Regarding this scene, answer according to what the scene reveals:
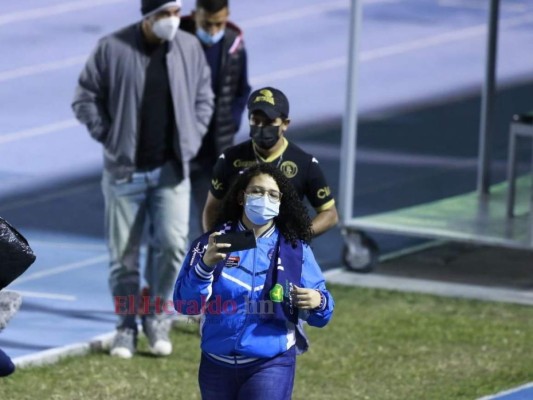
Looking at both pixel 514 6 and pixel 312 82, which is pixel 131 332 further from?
pixel 514 6

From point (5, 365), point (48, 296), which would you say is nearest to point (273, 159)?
point (5, 365)

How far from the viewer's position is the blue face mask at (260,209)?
24.4ft

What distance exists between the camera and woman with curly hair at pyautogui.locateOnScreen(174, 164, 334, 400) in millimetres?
7371

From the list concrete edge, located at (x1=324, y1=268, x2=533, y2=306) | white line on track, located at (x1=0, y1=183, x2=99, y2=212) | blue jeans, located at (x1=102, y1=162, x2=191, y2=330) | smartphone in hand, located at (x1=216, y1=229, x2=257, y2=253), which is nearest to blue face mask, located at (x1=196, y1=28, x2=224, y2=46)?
blue jeans, located at (x1=102, y1=162, x2=191, y2=330)

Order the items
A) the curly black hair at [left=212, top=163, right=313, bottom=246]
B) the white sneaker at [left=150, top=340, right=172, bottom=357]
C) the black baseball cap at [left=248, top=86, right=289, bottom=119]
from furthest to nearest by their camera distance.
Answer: the white sneaker at [left=150, top=340, right=172, bottom=357], the black baseball cap at [left=248, top=86, right=289, bottom=119], the curly black hair at [left=212, top=163, right=313, bottom=246]

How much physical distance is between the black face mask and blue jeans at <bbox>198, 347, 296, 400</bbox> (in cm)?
180

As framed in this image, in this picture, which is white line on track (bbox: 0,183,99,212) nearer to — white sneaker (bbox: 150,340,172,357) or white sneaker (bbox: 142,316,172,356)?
white sneaker (bbox: 142,316,172,356)

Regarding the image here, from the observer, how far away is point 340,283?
13.2 m

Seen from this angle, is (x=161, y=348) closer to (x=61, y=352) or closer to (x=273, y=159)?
(x=61, y=352)

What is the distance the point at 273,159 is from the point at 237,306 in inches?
75.6

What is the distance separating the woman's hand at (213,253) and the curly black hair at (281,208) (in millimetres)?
432

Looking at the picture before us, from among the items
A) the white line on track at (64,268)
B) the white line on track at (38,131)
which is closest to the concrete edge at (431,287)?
the white line on track at (64,268)

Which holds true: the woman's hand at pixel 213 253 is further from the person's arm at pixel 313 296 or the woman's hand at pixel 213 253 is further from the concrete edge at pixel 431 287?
the concrete edge at pixel 431 287

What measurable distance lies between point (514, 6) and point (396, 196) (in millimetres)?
15994
